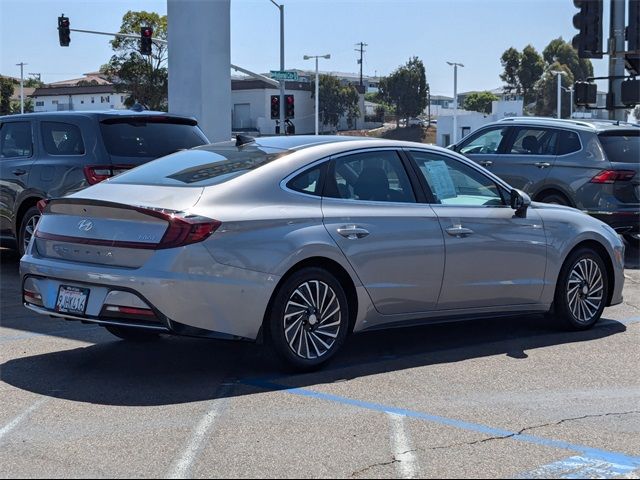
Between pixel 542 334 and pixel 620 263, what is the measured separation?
1055 millimetres

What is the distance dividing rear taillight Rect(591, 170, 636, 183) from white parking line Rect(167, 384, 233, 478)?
7981 millimetres

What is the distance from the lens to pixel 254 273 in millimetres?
6059

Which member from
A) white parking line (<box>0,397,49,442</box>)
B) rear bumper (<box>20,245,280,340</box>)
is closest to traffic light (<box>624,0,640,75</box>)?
rear bumper (<box>20,245,280,340</box>)

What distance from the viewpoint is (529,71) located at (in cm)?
10581

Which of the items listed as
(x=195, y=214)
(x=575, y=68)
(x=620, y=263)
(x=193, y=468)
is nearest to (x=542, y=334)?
(x=620, y=263)

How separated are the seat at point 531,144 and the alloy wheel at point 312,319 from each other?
7.75 m

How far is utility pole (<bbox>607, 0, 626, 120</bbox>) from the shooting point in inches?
716

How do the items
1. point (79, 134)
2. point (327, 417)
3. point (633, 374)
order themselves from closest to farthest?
point (327, 417) < point (633, 374) < point (79, 134)

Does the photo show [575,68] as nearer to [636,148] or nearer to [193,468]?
[636,148]

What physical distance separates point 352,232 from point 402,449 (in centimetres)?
198

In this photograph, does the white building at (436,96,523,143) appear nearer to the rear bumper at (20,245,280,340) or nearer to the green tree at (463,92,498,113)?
the green tree at (463,92,498,113)

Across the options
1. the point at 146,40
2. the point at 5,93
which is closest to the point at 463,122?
the point at 5,93

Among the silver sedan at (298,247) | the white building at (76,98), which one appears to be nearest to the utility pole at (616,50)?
the silver sedan at (298,247)

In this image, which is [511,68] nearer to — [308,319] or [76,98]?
[76,98]
